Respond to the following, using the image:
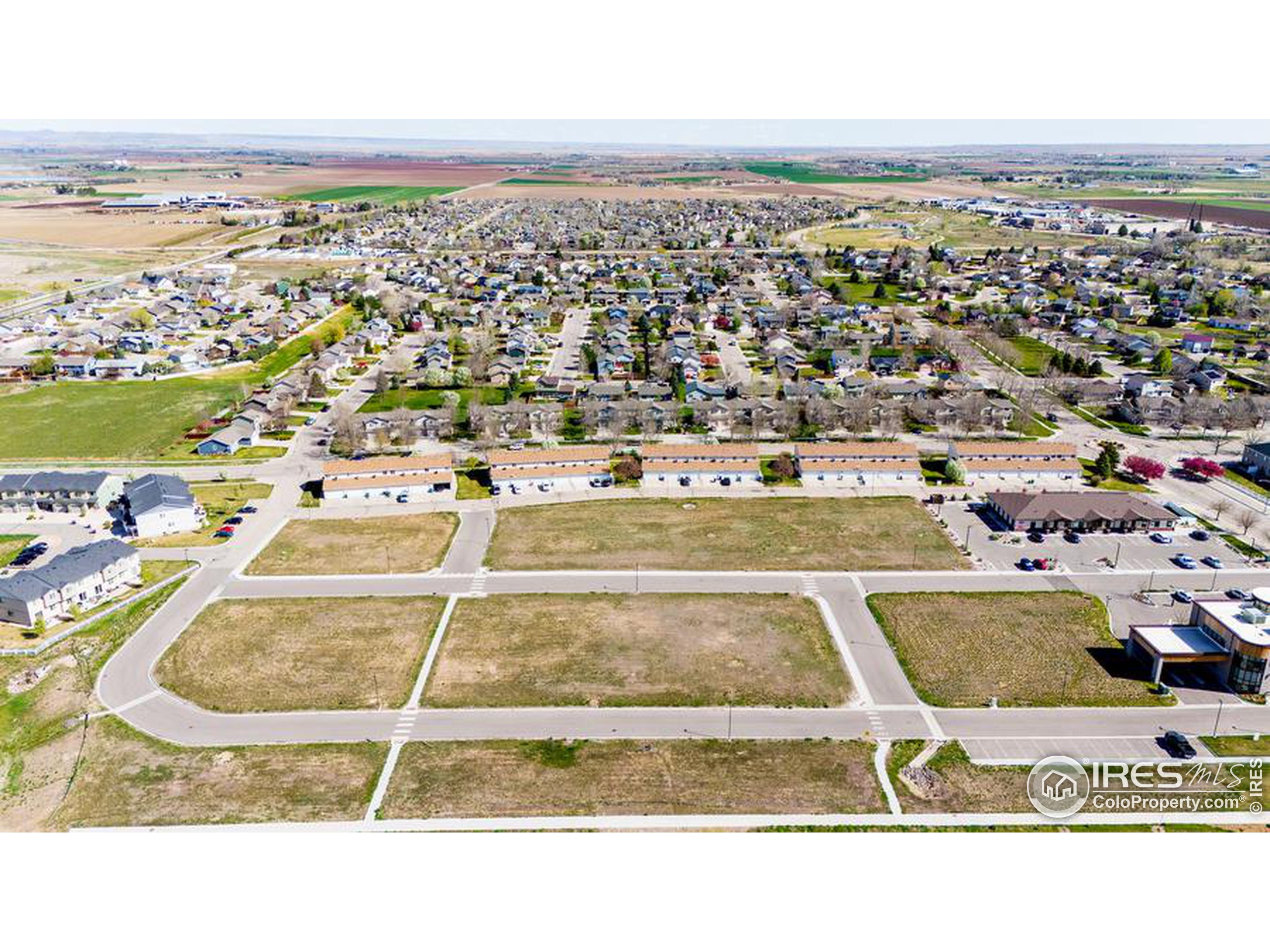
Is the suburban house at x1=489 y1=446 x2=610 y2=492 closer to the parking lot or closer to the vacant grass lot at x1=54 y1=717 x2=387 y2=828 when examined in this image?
the parking lot

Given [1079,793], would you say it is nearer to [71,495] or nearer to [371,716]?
[371,716]

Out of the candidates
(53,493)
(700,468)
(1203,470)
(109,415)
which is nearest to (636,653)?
(700,468)

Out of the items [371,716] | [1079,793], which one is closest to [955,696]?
[1079,793]

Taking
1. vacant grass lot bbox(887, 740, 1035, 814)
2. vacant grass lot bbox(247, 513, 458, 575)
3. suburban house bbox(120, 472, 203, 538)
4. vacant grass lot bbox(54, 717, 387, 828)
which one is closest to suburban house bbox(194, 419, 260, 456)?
suburban house bbox(120, 472, 203, 538)

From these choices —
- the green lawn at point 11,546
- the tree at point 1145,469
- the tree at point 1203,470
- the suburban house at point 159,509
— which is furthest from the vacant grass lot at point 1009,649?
the green lawn at point 11,546

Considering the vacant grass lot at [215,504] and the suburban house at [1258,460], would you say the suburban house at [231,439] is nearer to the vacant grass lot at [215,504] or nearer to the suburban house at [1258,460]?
the vacant grass lot at [215,504]

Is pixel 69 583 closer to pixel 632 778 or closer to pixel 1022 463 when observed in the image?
pixel 632 778
